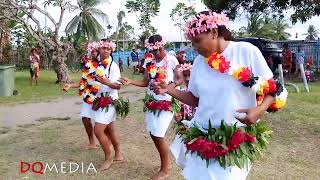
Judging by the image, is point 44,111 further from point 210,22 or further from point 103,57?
point 210,22

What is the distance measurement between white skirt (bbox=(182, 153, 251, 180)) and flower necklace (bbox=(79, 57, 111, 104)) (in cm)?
312

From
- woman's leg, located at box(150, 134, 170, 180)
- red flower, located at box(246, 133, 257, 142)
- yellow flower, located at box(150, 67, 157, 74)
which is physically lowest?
woman's leg, located at box(150, 134, 170, 180)

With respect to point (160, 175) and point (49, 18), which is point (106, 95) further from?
point (49, 18)

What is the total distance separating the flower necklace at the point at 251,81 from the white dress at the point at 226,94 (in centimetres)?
4

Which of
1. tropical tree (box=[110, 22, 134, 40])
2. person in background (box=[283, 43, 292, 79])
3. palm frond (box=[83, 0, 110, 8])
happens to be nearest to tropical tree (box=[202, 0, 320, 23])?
person in background (box=[283, 43, 292, 79])

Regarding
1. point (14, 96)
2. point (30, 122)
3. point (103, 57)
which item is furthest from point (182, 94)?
point (14, 96)

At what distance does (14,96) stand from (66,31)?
14242 mm

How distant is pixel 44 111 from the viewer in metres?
11.9

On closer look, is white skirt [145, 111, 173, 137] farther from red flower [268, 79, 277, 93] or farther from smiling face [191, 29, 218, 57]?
red flower [268, 79, 277, 93]

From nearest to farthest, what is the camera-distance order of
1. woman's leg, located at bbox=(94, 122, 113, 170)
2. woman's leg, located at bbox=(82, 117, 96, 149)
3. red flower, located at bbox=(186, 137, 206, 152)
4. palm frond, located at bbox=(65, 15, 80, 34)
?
red flower, located at bbox=(186, 137, 206, 152) < woman's leg, located at bbox=(94, 122, 113, 170) < woman's leg, located at bbox=(82, 117, 96, 149) < palm frond, located at bbox=(65, 15, 80, 34)

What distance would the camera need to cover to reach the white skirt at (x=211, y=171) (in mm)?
3104

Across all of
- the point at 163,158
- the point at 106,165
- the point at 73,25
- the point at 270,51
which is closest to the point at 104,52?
the point at 106,165

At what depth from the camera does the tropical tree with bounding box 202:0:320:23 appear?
18.6 meters

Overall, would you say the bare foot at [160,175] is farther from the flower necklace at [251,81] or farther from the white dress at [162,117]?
the flower necklace at [251,81]
